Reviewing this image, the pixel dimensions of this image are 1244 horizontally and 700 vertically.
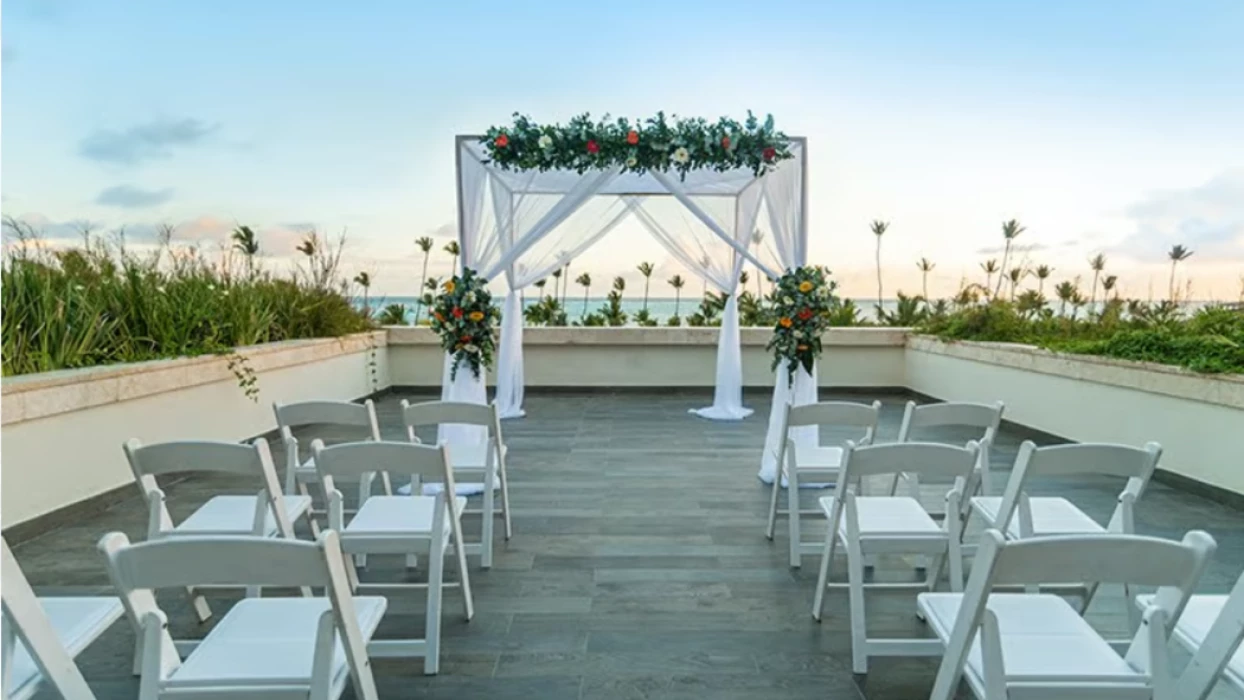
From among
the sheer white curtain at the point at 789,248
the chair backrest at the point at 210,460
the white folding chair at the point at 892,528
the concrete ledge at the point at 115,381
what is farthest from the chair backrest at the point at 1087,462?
the concrete ledge at the point at 115,381

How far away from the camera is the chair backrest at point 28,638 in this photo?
1.12 metres

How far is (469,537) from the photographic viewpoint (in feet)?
10.7

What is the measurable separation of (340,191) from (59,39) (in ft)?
10.3

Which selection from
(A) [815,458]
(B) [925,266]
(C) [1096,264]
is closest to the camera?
(A) [815,458]

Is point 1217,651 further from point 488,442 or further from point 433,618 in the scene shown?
point 488,442

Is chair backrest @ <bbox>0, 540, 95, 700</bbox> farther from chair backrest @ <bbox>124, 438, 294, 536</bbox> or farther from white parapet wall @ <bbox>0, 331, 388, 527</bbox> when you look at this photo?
white parapet wall @ <bbox>0, 331, 388, 527</bbox>

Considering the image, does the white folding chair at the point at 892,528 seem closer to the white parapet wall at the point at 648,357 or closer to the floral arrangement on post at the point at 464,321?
the floral arrangement on post at the point at 464,321

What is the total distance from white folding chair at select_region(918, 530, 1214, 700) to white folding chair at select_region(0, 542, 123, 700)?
5.60ft

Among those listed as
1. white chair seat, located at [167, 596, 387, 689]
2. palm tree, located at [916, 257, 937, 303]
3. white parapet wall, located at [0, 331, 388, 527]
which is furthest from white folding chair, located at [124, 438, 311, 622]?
palm tree, located at [916, 257, 937, 303]

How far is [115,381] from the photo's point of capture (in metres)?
3.80

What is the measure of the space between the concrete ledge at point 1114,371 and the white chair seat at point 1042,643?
131 inches

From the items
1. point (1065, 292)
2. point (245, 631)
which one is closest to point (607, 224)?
point (245, 631)

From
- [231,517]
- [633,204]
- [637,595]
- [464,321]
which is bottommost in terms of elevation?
[637,595]

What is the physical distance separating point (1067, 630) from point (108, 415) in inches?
187
